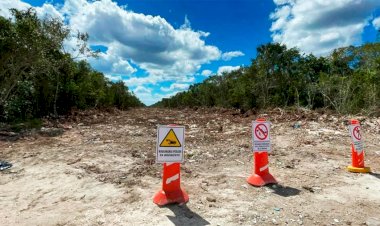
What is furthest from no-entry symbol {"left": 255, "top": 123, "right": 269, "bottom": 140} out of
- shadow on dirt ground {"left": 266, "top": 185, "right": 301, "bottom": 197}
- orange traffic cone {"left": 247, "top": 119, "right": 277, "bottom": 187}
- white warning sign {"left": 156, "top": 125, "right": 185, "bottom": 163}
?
white warning sign {"left": 156, "top": 125, "right": 185, "bottom": 163}

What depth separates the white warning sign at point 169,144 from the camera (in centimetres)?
423

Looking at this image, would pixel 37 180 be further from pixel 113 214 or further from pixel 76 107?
pixel 76 107

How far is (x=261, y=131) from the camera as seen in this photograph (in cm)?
519

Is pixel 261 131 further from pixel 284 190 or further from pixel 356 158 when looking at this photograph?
pixel 356 158

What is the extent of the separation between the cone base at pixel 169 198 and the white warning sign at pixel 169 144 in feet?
1.42

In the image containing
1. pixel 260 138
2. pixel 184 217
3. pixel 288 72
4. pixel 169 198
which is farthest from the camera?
pixel 288 72

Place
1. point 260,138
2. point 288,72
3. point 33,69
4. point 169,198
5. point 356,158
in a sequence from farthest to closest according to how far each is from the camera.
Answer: point 288,72 < point 33,69 < point 356,158 < point 260,138 < point 169,198

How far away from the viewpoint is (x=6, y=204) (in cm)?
446

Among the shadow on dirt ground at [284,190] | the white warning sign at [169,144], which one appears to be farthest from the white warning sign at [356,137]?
the white warning sign at [169,144]

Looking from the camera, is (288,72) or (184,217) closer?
(184,217)

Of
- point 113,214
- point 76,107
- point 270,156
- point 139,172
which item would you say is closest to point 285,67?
point 76,107

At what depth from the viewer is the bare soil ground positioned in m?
3.96

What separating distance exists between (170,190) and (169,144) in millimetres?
607

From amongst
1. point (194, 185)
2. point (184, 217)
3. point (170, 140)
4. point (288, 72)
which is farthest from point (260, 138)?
point (288, 72)
